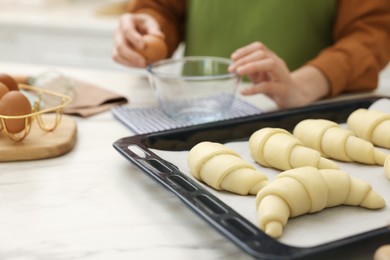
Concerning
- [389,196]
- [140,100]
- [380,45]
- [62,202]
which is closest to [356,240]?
[389,196]

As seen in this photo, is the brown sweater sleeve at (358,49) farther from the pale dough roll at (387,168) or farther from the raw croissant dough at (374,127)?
the pale dough roll at (387,168)

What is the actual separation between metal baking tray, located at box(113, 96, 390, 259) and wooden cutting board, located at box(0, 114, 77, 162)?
107mm

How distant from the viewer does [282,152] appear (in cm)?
78

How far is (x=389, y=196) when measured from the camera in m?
0.72

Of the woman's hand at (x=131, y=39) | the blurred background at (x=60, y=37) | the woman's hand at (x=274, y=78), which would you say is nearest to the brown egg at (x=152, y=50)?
the woman's hand at (x=131, y=39)

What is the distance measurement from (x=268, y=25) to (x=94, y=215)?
863 millimetres

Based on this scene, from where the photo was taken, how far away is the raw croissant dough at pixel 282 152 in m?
0.76

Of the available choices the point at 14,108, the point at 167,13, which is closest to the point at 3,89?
the point at 14,108

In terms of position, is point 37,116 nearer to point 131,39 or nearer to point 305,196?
point 131,39

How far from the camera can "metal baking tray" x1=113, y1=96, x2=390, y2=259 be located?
54 cm

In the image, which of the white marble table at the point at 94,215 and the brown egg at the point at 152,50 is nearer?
the white marble table at the point at 94,215

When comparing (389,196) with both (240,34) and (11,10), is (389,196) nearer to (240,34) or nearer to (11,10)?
(240,34)

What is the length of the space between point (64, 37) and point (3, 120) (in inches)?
63.5

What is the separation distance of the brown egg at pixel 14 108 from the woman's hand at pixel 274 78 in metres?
0.39
